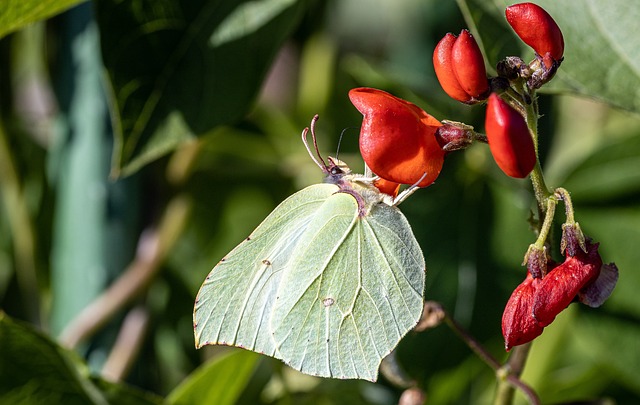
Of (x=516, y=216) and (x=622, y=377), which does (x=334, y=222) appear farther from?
(x=622, y=377)

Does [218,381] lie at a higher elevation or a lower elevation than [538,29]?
lower

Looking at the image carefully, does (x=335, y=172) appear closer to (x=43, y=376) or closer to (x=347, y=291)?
(x=347, y=291)

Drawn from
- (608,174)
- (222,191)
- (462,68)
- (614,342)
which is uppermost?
(462,68)

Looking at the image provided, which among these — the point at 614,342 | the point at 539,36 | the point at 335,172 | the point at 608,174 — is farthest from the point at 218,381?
the point at 608,174

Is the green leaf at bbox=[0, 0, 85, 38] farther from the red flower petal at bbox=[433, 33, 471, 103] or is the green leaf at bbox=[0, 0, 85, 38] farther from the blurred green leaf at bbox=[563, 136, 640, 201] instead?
the blurred green leaf at bbox=[563, 136, 640, 201]

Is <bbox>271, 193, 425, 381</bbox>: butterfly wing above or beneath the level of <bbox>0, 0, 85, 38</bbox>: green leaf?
beneath

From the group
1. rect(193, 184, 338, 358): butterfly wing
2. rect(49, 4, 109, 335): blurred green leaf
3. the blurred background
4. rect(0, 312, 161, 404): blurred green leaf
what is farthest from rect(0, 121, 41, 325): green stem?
rect(193, 184, 338, 358): butterfly wing

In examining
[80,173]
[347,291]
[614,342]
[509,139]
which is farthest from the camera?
[614,342]
